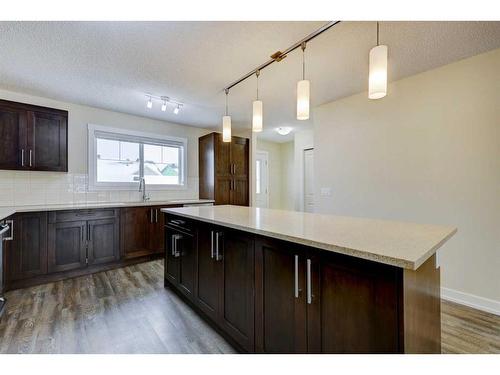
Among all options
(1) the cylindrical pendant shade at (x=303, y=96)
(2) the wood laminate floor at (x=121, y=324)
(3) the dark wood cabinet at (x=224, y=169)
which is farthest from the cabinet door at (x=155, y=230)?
(1) the cylindrical pendant shade at (x=303, y=96)

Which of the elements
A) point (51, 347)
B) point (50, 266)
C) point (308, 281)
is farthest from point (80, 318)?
point (308, 281)

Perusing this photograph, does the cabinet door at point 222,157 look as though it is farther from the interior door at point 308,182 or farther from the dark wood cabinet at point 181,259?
the dark wood cabinet at point 181,259

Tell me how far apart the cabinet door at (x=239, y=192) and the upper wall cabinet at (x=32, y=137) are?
269 centimetres

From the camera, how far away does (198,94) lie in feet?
10.5

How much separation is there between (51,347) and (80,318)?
14.8 inches

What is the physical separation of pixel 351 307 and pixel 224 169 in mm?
3811

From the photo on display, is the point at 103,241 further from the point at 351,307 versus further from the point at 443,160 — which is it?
the point at 443,160

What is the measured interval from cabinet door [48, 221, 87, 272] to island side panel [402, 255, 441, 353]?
3.50 metres

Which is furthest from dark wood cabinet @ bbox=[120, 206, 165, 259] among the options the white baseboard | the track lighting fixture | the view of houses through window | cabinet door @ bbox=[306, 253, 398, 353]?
the white baseboard

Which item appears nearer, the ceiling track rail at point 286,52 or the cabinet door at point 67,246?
the ceiling track rail at point 286,52

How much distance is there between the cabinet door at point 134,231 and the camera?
134 inches

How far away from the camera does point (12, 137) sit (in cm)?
286
